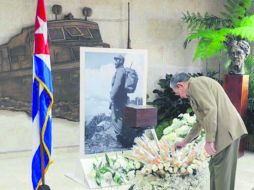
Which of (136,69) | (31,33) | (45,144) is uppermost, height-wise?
(31,33)

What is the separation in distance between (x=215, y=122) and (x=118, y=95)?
1669 millimetres

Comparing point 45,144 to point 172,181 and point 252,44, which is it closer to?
point 172,181

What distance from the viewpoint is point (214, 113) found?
2.82 meters

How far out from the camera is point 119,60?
14.1 feet

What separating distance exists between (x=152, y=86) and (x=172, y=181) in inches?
147

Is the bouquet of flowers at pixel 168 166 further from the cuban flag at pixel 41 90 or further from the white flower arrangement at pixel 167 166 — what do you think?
the cuban flag at pixel 41 90

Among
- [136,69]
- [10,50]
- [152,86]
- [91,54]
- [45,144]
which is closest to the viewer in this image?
[45,144]

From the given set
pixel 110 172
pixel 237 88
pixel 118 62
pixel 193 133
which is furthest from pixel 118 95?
pixel 237 88

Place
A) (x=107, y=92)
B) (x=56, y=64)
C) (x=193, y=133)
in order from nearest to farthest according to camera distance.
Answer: (x=193, y=133) → (x=107, y=92) → (x=56, y=64)

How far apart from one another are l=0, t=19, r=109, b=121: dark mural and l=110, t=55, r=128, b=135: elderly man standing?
4.85ft

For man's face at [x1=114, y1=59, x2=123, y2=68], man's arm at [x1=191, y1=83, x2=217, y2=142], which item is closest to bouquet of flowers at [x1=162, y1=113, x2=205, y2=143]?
man's arm at [x1=191, y1=83, x2=217, y2=142]

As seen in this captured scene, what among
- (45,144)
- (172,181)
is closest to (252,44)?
(172,181)

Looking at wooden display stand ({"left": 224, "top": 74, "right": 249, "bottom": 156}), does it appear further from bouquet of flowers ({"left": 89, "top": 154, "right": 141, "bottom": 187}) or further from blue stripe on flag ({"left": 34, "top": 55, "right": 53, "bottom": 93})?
blue stripe on flag ({"left": 34, "top": 55, "right": 53, "bottom": 93})

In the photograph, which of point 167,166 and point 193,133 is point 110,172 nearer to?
point 193,133
